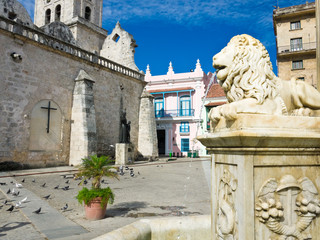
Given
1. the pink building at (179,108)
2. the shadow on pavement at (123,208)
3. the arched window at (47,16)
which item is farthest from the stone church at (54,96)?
the arched window at (47,16)

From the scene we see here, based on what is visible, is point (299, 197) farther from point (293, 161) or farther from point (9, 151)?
point (9, 151)

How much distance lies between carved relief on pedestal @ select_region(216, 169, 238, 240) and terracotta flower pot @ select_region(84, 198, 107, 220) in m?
2.92

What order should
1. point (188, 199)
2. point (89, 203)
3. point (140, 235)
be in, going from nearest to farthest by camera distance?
point (140, 235), point (89, 203), point (188, 199)

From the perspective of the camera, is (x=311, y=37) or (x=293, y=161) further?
(x=311, y=37)

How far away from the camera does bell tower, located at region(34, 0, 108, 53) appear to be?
2367 cm

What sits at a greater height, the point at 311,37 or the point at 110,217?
the point at 311,37

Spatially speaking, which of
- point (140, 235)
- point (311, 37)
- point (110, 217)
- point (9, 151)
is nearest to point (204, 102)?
point (311, 37)

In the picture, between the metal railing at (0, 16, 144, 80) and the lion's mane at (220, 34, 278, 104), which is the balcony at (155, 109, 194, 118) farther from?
the lion's mane at (220, 34, 278, 104)

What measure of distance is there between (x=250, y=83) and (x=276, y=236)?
1.11 meters

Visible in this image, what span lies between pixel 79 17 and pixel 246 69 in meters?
25.0

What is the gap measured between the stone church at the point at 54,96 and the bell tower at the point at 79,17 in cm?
570

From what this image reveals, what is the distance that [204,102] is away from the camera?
984 inches

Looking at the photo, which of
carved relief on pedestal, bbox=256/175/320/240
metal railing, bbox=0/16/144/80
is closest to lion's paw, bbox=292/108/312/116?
carved relief on pedestal, bbox=256/175/320/240

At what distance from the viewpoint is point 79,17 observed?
23.4 metres
